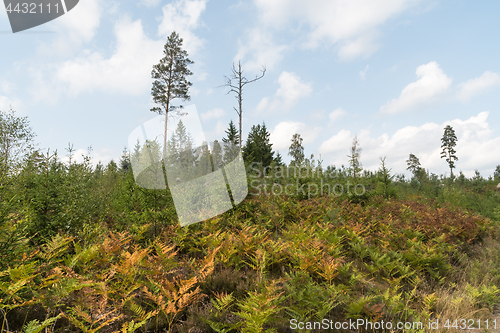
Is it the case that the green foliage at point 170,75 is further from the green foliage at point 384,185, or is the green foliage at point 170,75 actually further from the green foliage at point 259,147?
the green foliage at point 384,185

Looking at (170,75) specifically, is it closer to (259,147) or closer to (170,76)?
(170,76)

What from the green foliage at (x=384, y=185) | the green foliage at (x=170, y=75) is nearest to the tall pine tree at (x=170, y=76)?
the green foliage at (x=170, y=75)

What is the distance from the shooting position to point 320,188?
10680 mm

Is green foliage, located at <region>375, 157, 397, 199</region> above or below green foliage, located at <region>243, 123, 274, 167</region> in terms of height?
below

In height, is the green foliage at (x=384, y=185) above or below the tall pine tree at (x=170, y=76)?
below

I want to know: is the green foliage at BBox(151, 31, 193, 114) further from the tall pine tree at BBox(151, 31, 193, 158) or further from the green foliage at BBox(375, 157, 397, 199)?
the green foliage at BBox(375, 157, 397, 199)

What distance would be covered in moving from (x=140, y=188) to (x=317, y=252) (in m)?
3.87

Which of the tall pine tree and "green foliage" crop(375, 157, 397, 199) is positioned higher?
the tall pine tree

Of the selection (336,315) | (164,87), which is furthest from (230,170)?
(164,87)

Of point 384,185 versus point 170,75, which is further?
point 170,75

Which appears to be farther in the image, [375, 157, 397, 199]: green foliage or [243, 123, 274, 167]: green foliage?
[243, 123, 274, 167]: green foliage

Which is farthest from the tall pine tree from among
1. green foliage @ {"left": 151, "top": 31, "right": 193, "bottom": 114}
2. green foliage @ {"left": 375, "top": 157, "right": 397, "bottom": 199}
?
green foliage @ {"left": 375, "top": 157, "right": 397, "bottom": 199}

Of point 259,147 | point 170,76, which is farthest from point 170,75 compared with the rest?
point 259,147

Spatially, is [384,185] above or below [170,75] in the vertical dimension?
below
